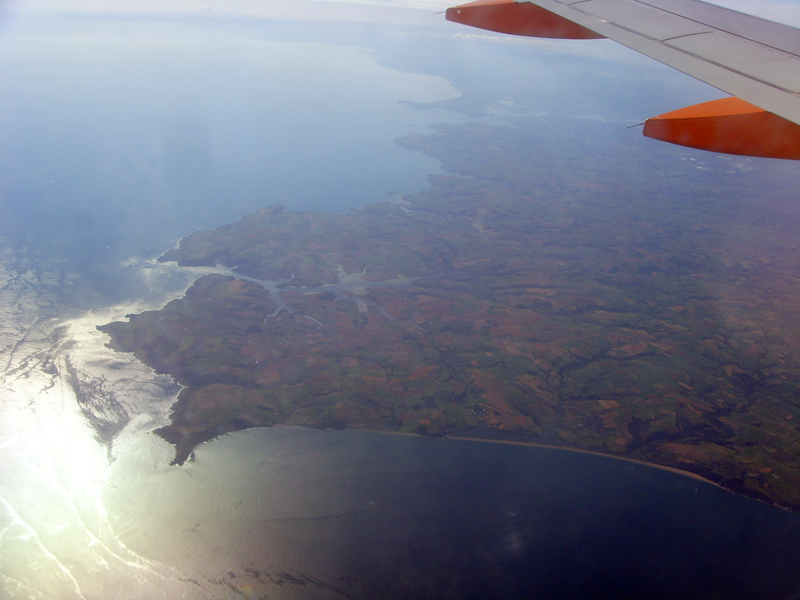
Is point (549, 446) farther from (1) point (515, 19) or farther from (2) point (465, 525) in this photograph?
(1) point (515, 19)

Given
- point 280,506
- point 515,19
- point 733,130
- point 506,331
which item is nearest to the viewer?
point 733,130

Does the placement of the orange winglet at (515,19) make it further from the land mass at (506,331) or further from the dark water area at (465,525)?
the land mass at (506,331)

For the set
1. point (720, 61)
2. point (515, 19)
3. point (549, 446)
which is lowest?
point (549, 446)

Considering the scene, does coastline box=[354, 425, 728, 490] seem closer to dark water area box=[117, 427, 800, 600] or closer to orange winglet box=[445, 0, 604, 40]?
dark water area box=[117, 427, 800, 600]

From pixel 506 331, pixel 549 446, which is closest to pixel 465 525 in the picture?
pixel 549 446

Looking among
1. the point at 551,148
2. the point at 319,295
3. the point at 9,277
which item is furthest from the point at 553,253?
the point at 9,277

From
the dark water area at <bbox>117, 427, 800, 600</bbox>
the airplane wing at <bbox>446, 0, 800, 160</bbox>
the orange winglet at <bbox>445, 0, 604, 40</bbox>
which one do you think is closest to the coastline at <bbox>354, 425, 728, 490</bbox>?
the dark water area at <bbox>117, 427, 800, 600</bbox>

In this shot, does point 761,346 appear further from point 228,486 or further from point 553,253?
point 228,486
